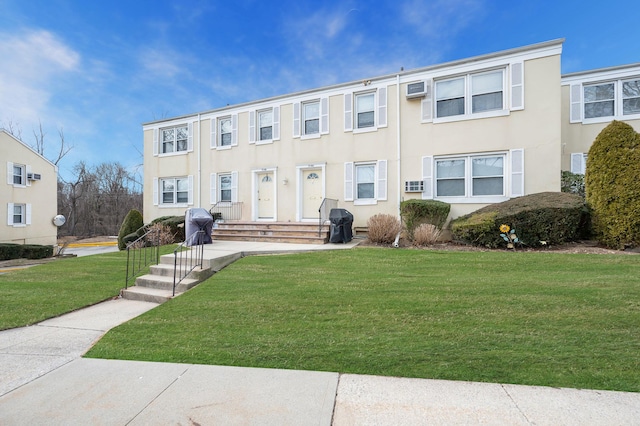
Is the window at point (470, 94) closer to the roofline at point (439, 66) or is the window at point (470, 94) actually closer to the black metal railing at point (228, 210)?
the roofline at point (439, 66)

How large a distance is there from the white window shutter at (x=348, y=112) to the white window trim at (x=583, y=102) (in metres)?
7.70

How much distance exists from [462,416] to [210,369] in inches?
83.3

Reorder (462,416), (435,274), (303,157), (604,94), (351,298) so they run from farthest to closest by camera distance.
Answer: (303,157) → (604,94) → (435,274) → (351,298) → (462,416)

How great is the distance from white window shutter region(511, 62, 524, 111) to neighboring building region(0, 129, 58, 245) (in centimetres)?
2312

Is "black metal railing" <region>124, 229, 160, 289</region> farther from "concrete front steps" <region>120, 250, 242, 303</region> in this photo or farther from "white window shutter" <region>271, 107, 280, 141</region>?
"white window shutter" <region>271, 107, 280, 141</region>

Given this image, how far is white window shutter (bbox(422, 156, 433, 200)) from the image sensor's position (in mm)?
10523

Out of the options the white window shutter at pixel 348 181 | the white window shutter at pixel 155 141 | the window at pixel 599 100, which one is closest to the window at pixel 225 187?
the white window shutter at pixel 155 141

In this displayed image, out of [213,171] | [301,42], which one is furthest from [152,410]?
[301,42]

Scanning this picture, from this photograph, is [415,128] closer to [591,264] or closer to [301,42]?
[591,264]

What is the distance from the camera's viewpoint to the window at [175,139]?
49.3 ft

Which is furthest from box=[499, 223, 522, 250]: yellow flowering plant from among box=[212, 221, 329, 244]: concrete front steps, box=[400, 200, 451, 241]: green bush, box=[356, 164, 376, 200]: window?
box=[212, 221, 329, 244]: concrete front steps

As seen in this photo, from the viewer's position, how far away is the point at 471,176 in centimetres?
1013

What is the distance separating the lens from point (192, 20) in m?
13.2

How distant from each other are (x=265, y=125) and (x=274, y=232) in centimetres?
527
